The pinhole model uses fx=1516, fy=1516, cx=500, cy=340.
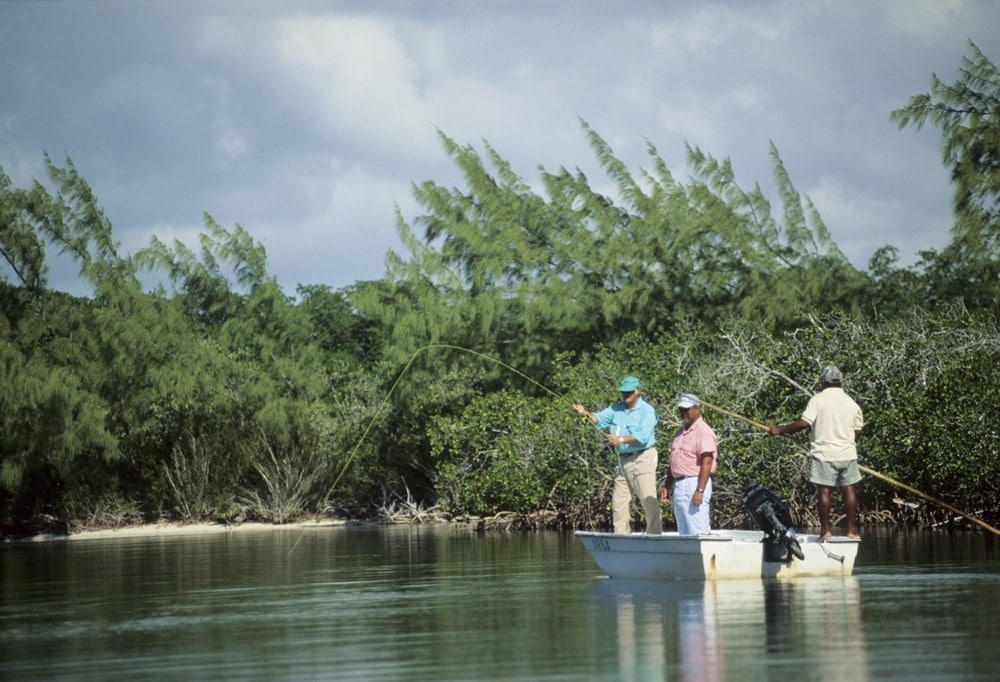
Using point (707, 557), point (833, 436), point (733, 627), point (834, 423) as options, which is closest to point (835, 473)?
point (833, 436)

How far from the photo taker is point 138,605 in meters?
14.2

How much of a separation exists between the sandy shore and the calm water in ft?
43.2

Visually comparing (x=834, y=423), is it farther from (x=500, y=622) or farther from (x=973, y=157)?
(x=973, y=157)

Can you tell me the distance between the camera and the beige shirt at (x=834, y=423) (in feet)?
48.3

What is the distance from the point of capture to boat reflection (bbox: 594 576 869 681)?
8703 millimetres

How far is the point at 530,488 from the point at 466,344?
792 centimetres

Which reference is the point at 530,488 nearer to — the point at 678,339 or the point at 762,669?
the point at 678,339

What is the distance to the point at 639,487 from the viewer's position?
1514 cm

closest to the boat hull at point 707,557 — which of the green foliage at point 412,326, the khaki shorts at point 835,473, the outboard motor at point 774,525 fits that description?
the outboard motor at point 774,525

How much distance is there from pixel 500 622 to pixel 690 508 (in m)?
3.28

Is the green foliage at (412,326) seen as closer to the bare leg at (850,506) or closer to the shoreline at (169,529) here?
the shoreline at (169,529)

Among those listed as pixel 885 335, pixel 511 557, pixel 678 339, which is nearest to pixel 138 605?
pixel 511 557

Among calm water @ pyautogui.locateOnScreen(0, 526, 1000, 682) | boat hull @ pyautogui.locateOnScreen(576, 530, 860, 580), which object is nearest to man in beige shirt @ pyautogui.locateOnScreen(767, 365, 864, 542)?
boat hull @ pyautogui.locateOnScreen(576, 530, 860, 580)

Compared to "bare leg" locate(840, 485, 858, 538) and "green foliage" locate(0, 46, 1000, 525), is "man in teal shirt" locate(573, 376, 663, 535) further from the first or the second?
"green foliage" locate(0, 46, 1000, 525)
